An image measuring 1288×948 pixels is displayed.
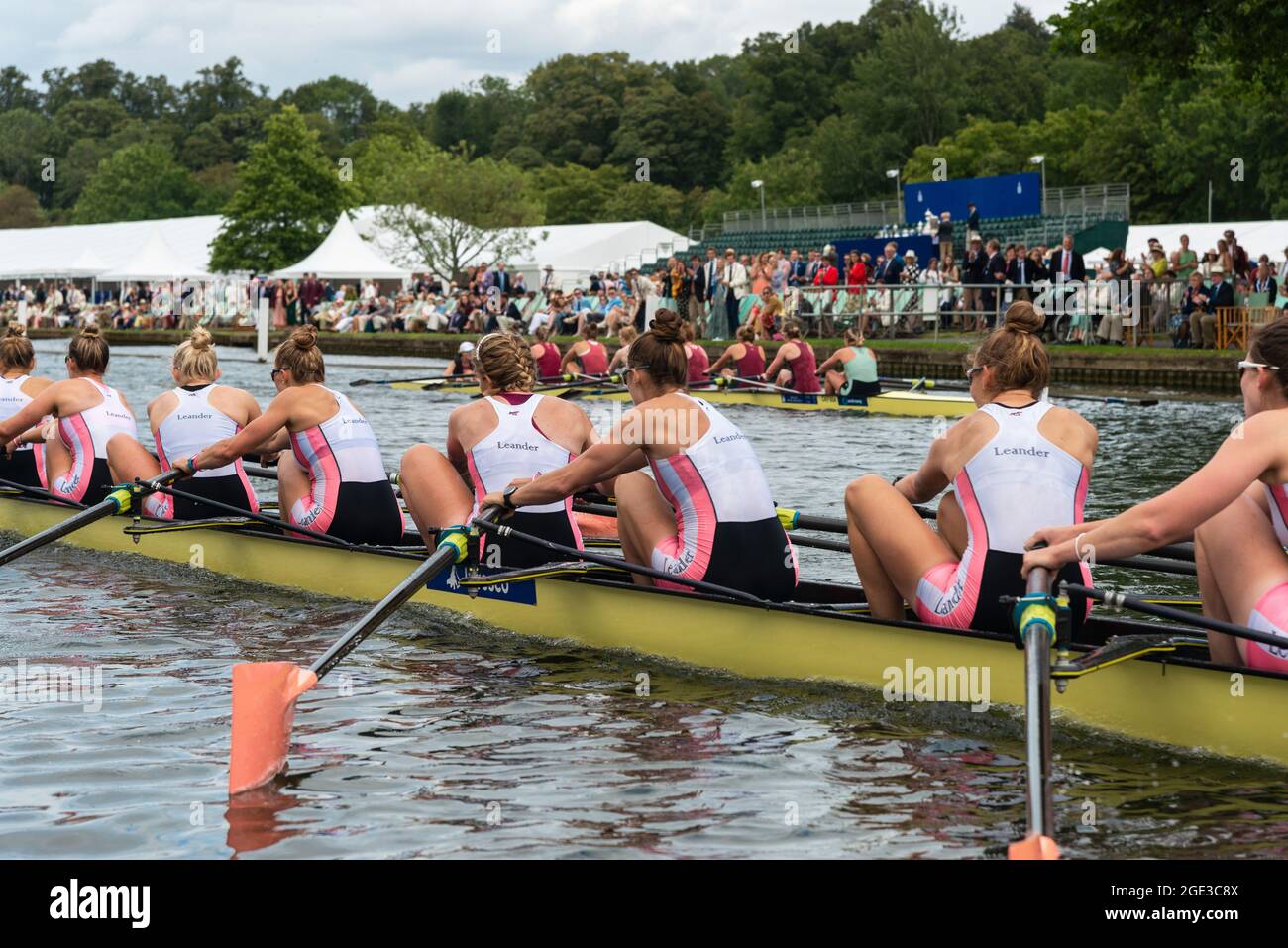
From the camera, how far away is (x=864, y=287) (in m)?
29.3

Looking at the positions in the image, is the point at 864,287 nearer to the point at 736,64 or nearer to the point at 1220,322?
the point at 1220,322

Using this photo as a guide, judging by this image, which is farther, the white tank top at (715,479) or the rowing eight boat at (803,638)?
the white tank top at (715,479)

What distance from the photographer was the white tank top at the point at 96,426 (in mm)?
10727

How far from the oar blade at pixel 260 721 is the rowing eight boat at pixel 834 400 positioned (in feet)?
49.1

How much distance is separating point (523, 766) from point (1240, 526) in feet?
9.38

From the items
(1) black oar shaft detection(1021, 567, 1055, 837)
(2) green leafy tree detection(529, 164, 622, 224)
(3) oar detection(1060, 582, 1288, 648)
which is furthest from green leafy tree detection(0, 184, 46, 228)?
(1) black oar shaft detection(1021, 567, 1055, 837)

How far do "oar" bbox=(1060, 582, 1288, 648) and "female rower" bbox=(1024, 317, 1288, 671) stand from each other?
7cm

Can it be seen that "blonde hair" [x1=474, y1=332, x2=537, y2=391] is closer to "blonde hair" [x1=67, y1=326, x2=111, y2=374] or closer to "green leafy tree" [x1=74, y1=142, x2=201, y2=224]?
"blonde hair" [x1=67, y1=326, x2=111, y2=374]

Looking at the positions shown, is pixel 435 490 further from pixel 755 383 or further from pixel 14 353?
pixel 755 383

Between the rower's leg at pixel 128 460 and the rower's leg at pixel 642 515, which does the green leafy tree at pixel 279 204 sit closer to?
the rower's leg at pixel 128 460

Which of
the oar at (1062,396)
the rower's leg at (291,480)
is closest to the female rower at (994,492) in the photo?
the rower's leg at (291,480)

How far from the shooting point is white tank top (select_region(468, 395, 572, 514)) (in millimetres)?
7930

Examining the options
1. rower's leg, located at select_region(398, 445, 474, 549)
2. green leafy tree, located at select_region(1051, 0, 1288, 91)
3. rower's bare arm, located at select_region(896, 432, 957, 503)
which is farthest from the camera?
green leafy tree, located at select_region(1051, 0, 1288, 91)
